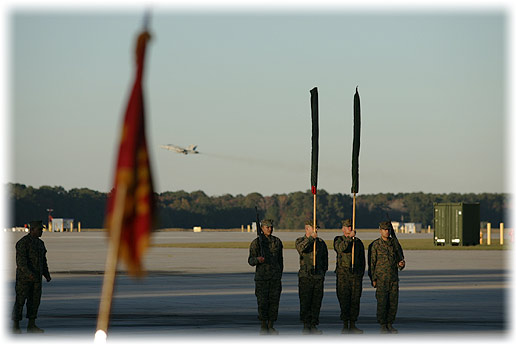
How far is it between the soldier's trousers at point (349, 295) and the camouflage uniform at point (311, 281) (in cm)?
36

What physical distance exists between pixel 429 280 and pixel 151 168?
26645 mm

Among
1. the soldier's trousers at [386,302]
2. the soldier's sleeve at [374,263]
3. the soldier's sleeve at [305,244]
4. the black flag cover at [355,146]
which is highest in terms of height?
the black flag cover at [355,146]

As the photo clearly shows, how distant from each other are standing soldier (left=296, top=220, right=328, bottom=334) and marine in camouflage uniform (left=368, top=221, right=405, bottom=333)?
83 centimetres

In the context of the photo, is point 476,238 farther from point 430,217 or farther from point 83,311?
point 430,217

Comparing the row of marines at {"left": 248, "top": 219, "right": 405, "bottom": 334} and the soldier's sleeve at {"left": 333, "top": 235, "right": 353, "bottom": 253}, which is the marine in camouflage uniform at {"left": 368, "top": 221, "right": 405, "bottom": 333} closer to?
the row of marines at {"left": 248, "top": 219, "right": 405, "bottom": 334}

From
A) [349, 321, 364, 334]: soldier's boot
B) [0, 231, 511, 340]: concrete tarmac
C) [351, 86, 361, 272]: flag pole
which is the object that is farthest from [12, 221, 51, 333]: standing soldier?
[351, 86, 361, 272]: flag pole

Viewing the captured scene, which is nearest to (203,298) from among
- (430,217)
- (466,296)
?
(466,296)

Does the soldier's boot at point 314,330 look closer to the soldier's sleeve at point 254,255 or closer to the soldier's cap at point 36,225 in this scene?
the soldier's sleeve at point 254,255

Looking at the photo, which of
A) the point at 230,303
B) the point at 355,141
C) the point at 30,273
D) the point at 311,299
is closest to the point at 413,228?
the point at 230,303

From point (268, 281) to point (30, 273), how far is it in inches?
152

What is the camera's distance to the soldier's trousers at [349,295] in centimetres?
1806

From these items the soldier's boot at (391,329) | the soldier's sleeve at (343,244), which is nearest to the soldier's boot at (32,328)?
the soldier's sleeve at (343,244)

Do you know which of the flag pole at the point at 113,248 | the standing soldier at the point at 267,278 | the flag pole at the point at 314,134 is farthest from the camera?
the flag pole at the point at 314,134

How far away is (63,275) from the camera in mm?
35094
